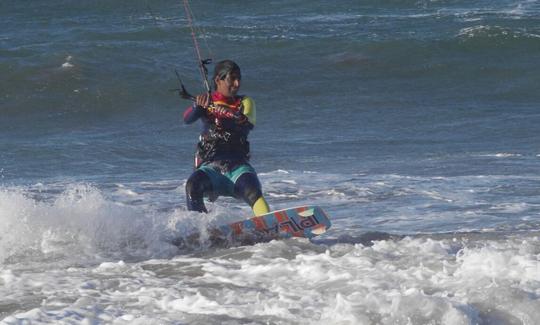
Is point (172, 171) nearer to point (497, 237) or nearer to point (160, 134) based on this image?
point (160, 134)

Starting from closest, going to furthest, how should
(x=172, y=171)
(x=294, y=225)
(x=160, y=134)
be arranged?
(x=294, y=225) < (x=172, y=171) < (x=160, y=134)

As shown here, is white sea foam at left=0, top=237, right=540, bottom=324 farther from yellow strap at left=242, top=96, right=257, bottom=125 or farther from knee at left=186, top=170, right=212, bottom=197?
yellow strap at left=242, top=96, right=257, bottom=125

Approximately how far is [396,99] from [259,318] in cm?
1412

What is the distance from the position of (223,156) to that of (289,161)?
6.10 meters

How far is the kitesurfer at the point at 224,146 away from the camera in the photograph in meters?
7.72

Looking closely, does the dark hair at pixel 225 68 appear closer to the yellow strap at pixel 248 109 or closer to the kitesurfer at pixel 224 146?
the kitesurfer at pixel 224 146

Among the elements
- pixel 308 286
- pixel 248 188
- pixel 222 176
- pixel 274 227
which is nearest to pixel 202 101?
pixel 222 176

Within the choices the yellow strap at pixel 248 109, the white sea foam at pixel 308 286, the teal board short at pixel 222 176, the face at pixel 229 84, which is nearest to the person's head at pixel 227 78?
the face at pixel 229 84

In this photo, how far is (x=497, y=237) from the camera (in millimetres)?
7844

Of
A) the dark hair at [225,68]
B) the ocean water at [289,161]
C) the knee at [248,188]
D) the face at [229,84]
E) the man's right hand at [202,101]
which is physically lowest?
the ocean water at [289,161]

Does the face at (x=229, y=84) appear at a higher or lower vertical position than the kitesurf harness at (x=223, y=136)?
higher

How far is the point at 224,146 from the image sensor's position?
25.8 ft

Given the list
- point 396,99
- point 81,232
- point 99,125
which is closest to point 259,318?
point 81,232

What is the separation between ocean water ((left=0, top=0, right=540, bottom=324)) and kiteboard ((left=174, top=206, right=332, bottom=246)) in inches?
5.5
